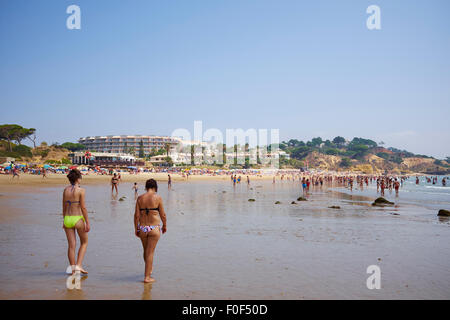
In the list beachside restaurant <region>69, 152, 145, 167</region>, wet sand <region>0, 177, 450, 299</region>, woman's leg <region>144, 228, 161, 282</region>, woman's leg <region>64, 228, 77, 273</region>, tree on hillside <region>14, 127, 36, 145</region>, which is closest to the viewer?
wet sand <region>0, 177, 450, 299</region>

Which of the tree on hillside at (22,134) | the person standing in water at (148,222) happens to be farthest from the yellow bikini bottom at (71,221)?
the tree on hillside at (22,134)

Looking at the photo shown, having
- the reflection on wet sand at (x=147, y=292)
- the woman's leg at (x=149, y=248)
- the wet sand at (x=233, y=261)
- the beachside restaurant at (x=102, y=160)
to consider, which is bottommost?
the wet sand at (x=233, y=261)

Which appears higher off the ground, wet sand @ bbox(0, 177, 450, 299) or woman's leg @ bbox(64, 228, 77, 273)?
woman's leg @ bbox(64, 228, 77, 273)

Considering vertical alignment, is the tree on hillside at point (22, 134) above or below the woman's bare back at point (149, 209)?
above

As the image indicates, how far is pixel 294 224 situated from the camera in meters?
14.0

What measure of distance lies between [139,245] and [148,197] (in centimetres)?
360

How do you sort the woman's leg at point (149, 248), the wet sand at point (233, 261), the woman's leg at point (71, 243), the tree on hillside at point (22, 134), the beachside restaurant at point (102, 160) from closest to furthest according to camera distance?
the wet sand at point (233, 261), the woman's leg at point (149, 248), the woman's leg at point (71, 243), the beachside restaurant at point (102, 160), the tree on hillside at point (22, 134)

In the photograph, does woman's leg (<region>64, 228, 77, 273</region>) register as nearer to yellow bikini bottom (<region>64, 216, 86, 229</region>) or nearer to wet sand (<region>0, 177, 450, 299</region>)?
yellow bikini bottom (<region>64, 216, 86, 229</region>)

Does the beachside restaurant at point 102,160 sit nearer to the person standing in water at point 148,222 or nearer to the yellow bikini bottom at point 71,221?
the yellow bikini bottom at point 71,221

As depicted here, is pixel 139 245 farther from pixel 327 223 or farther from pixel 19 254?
pixel 327 223

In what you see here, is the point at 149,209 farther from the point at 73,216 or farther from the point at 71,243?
the point at 71,243

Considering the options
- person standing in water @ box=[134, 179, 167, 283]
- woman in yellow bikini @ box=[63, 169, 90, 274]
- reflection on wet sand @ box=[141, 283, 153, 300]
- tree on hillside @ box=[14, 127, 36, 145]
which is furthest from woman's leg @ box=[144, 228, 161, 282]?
tree on hillside @ box=[14, 127, 36, 145]

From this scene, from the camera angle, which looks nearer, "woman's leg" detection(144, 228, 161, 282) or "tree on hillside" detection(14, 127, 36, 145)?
"woman's leg" detection(144, 228, 161, 282)

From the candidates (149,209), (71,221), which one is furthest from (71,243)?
(149,209)
